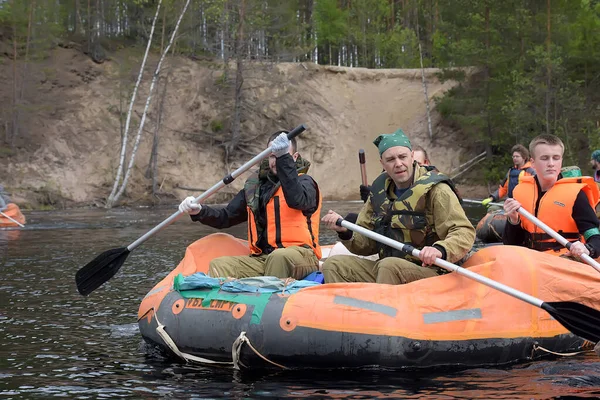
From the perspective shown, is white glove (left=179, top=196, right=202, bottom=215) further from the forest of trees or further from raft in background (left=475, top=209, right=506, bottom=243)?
the forest of trees

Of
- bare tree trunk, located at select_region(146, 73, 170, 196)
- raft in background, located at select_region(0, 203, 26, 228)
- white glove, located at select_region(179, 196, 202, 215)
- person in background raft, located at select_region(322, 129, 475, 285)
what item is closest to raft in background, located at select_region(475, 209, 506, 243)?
person in background raft, located at select_region(322, 129, 475, 285)

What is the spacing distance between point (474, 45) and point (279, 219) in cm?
1924

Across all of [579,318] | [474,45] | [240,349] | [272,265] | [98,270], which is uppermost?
[474,45]

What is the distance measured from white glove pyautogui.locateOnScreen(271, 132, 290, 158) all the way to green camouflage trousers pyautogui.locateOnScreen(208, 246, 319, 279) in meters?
0.63

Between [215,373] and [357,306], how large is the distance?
35.3 inches

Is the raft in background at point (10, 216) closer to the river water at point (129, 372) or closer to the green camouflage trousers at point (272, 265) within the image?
the river water at point (129, 372)

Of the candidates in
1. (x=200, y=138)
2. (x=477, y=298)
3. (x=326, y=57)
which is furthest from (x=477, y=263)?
(x=326, y=57)

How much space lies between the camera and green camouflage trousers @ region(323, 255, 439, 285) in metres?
5.03

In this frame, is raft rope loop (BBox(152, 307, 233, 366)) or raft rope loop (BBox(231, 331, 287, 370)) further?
raft rope loop (BBox(152, 307, 233, 366))

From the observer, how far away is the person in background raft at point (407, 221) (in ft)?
16.1

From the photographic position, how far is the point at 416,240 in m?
5.15

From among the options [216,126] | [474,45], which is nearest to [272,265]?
[474,45]

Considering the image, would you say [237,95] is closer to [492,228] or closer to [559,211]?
[492,228]

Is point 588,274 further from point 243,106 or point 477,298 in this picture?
point 243,106
